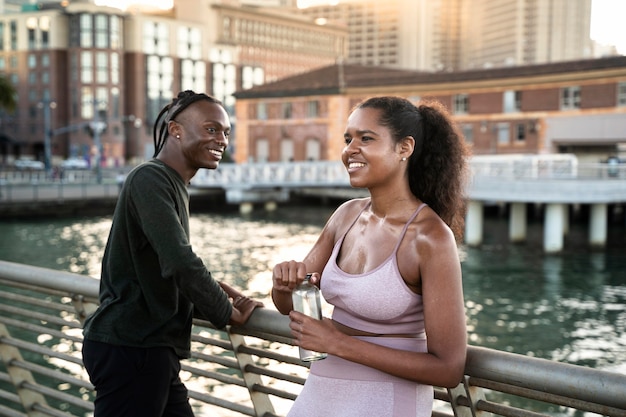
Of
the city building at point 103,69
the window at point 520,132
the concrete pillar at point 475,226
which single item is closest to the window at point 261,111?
the window at point 520,132

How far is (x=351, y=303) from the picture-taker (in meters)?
2.08

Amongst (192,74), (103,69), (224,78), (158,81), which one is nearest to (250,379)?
(103,69)

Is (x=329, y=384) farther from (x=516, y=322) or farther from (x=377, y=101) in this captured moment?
(x=516, y=322)

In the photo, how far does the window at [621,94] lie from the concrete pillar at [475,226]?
14.4m

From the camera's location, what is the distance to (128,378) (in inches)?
102

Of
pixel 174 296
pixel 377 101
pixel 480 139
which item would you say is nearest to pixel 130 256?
pixel 174 296

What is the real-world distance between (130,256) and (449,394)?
1.18 meters

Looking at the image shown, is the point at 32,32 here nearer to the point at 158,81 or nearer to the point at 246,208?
the point at 158,81

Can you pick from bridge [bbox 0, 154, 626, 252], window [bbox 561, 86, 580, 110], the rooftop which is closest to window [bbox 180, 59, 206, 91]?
the rooftop

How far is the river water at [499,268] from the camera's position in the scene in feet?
47.5

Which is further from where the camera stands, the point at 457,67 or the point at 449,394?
the point at 457,67

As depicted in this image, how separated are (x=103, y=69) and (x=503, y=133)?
1971 inches

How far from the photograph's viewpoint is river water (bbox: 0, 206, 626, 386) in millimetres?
14477

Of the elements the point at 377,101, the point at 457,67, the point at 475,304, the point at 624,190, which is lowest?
the point at 475,304
